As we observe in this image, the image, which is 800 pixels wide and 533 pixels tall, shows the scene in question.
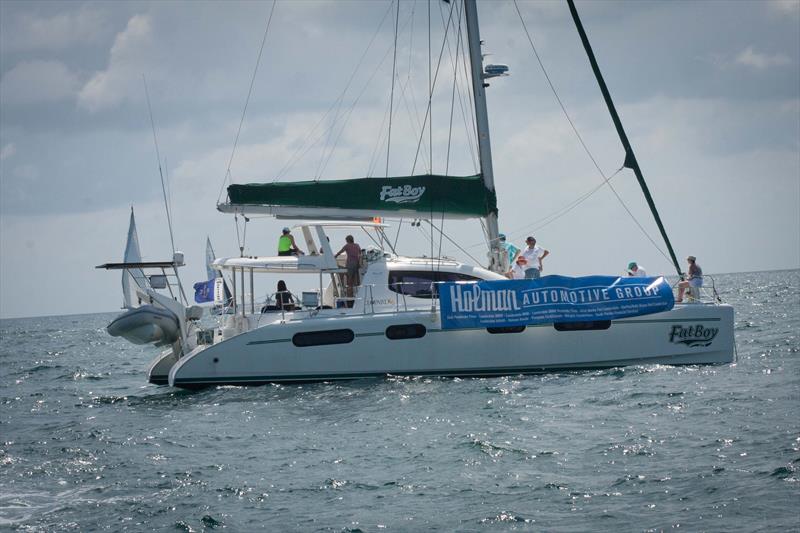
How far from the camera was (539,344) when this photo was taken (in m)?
16.7

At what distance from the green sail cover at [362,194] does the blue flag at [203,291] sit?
18618 mm

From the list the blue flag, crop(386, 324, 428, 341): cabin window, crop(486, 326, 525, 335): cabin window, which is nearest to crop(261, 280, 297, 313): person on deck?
crop(386, 324, 428, 341): cabin window

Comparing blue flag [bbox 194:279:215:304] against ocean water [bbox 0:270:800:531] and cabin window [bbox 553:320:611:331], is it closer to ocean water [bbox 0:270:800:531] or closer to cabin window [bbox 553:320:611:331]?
ocean water [bbox 0:270:800:531]

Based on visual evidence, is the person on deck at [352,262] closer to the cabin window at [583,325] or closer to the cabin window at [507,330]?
the cabin window at [507,330]

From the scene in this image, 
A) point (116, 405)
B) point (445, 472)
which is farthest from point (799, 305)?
point (445, 472)

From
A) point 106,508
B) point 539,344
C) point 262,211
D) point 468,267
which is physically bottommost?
point 106,508

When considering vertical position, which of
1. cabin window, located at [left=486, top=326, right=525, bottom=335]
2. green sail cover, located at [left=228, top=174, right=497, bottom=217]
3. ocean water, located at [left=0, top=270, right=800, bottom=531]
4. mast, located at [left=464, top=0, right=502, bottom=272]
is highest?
mast, located at [left=464, top=0, right=502, bottom=272]

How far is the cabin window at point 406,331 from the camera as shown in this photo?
16562 millimetres

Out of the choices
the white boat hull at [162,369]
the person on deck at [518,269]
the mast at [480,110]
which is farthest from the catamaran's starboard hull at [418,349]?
the mast at [480,110]

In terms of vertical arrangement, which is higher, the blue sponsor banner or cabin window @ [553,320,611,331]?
the blue sponsor banner

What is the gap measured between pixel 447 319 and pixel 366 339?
4.55 feet

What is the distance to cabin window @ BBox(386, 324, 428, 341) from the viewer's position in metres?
16.6

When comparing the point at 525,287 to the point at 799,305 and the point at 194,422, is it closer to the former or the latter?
the point at 194,422

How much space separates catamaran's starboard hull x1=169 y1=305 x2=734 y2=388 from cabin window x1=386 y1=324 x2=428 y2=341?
0.05 feet
